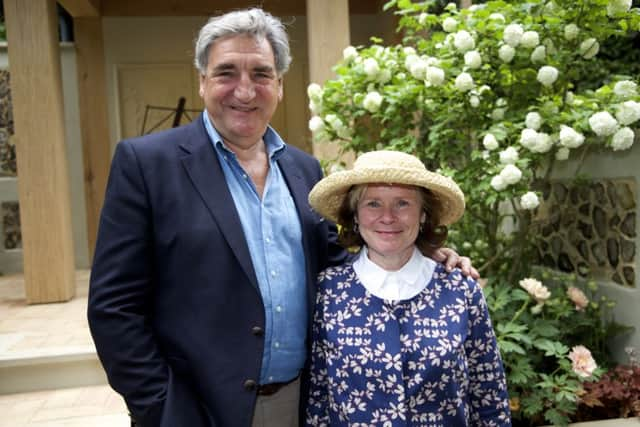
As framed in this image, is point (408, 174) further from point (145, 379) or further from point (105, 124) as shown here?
point (105, 124)

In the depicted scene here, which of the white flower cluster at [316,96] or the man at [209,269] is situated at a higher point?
the white flower cluster at [316,96]

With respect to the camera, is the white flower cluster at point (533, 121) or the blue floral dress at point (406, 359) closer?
the blue floral dress at point (406, 359)

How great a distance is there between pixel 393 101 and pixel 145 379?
2.03 meters

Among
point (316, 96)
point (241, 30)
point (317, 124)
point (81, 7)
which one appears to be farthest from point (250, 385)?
point (81, 7)

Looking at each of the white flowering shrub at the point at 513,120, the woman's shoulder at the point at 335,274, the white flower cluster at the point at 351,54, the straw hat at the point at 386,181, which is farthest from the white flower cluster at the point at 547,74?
the woman's shoulder at the point at 335,274

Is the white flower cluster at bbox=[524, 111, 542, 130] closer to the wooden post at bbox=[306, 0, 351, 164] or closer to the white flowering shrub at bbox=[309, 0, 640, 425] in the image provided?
the white flowering shrub at bbox=[309, 0, 640, 425]

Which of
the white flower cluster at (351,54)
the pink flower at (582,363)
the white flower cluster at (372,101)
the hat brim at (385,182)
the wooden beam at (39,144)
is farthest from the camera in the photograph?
the wooden beam at (39,144)

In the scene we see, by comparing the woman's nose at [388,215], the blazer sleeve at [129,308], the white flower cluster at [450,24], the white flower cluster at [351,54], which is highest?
the white flower cluster at [450,24]

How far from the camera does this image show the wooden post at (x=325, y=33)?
389 cm

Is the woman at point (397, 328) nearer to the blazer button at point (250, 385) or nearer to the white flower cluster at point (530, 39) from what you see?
the blazer button at point (250, 385)

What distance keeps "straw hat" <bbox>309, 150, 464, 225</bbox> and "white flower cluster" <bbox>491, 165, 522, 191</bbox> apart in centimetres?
93

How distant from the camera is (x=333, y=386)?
58.7 inches

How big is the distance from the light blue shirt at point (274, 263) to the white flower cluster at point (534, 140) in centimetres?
147

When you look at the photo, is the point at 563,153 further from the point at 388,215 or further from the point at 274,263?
the point at 274,263
